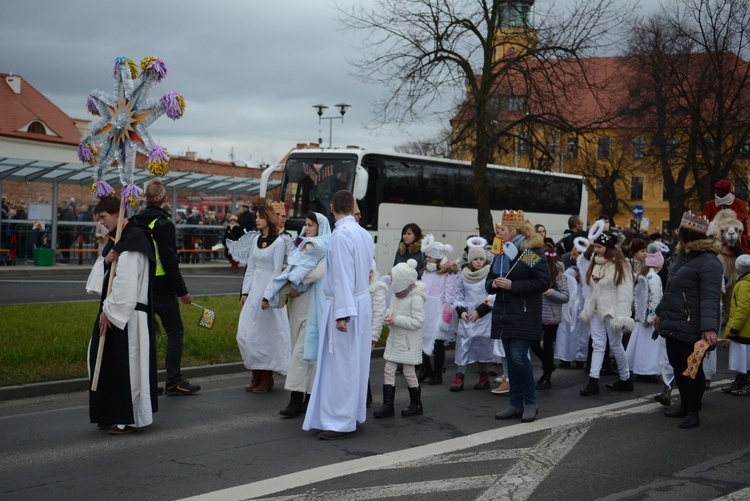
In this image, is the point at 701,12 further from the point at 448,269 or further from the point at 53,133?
the point at 53,133

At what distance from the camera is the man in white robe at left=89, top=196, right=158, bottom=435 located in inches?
302

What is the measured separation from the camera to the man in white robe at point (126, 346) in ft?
25.1

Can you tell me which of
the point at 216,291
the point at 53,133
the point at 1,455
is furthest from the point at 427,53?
the point at 53,133

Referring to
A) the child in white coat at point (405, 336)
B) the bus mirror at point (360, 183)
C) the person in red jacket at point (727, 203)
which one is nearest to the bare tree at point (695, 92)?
the bus mirror at point (360, 183)

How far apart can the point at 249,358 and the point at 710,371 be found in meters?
5.39

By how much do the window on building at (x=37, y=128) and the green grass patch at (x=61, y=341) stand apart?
1671 inches

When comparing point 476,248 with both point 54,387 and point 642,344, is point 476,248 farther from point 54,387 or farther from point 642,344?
point 54,387

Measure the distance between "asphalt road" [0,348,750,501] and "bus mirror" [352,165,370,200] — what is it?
16553 mm

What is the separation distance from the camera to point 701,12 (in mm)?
31547

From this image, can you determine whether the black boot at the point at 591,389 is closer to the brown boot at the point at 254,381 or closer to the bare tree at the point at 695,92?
the brown boot at the point at 254,381

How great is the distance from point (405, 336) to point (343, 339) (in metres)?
1.28

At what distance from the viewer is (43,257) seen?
28156mm

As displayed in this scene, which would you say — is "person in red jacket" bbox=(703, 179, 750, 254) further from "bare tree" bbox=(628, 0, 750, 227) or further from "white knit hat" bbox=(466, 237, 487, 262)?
"bare tree" bbox=(628, 0, 750, 227)

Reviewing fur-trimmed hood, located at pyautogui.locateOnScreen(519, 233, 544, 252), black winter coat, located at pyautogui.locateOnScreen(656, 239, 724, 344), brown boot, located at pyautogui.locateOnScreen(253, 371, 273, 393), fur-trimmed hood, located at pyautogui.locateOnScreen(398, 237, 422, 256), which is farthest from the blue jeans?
brown boot, located at pyautogui.locateOnScreen(253, 371, 273, 393)
